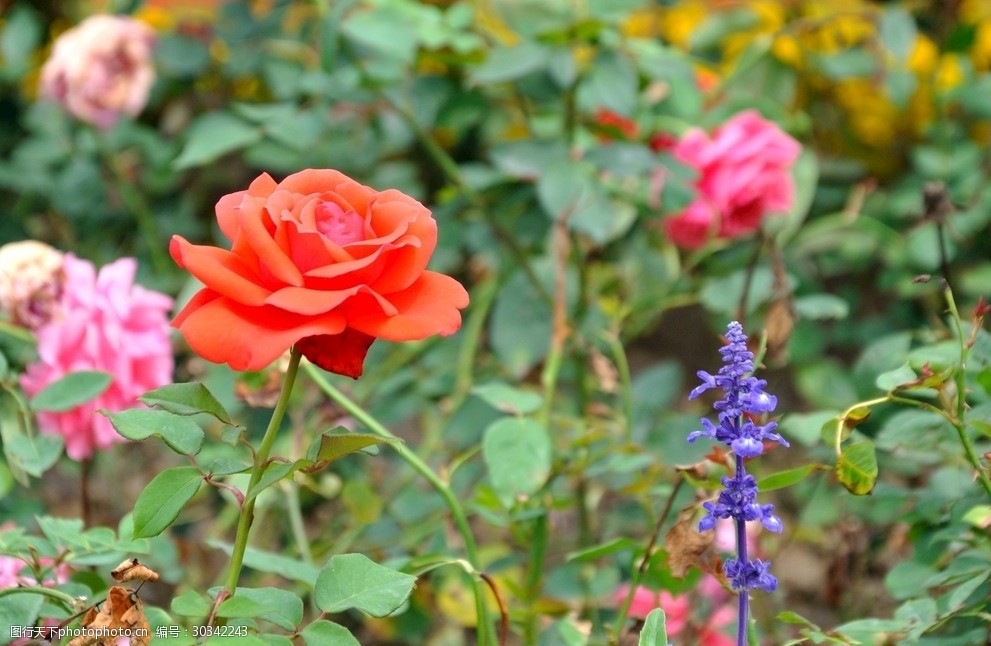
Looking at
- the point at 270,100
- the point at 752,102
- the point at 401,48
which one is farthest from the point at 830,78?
the point at 270,100

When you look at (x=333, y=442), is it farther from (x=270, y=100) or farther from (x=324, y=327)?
(x=270, y=100)

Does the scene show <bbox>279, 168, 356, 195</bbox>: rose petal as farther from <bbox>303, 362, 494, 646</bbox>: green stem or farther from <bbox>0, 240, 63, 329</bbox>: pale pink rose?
<bbox>0, 240, 63, 329</bbox>: pale pink rose

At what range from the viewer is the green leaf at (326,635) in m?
0.55

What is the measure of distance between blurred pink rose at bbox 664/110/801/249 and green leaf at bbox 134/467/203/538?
0.77 m

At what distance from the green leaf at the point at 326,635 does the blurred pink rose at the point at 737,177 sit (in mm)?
769

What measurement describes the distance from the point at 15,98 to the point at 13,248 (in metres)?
0.91

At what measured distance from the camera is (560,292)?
3.90ft

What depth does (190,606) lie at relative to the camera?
21.7 inches

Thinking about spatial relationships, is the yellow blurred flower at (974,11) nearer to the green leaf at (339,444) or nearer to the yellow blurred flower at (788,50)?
the yellow blurred flower at (788,50)

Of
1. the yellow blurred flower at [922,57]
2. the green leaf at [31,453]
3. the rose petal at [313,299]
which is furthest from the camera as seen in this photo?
the yellow blurred flower at [922,57]

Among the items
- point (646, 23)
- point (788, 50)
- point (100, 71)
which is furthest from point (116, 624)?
point (646, 23)

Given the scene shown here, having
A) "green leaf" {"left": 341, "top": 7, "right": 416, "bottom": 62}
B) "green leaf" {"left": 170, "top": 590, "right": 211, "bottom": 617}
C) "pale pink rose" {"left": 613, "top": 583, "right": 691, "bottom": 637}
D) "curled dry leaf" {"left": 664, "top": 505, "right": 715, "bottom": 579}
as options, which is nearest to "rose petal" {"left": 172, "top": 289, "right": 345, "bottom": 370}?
"green leaf" {"left": 170, "top": 590, "right": 211, "bottom": 617}

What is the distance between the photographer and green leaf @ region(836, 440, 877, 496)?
2.07ft

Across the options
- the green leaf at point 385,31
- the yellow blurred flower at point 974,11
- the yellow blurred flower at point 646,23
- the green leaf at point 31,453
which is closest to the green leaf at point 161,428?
the green leaf at point 31,453
